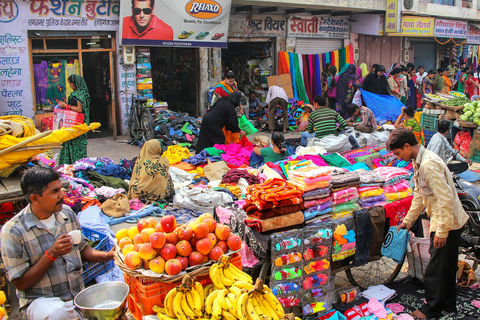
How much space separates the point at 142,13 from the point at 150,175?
234 inches

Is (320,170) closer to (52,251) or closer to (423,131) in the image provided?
(52,251)

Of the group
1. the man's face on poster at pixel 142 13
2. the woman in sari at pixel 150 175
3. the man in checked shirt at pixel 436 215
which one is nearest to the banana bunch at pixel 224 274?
the man in checked shirt at pixel 436 215

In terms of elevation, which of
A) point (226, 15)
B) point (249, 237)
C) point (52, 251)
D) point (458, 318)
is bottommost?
point (458, 318)

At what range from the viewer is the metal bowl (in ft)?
9.95

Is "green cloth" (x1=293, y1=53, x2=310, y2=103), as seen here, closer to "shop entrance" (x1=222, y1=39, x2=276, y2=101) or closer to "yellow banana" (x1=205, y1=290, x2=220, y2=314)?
"shop entrance" (x1=222, y1=39, x2=276, y2=101)

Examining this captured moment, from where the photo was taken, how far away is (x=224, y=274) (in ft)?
10.9

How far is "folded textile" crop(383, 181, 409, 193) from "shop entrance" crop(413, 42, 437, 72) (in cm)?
1629

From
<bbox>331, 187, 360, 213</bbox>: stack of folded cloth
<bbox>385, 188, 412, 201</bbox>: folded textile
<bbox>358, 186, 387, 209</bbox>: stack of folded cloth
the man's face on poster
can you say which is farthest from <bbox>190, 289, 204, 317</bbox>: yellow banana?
the man's face on poster

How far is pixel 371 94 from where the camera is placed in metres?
13.4

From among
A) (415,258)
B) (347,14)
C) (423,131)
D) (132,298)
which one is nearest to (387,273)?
(415,258)

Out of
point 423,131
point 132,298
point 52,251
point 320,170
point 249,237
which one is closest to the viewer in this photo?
point 52,251

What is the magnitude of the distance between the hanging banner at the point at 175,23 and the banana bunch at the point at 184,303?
9468 mm

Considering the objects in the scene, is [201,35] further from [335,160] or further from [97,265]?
[97,265]

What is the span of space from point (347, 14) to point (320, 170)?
1353 cm
